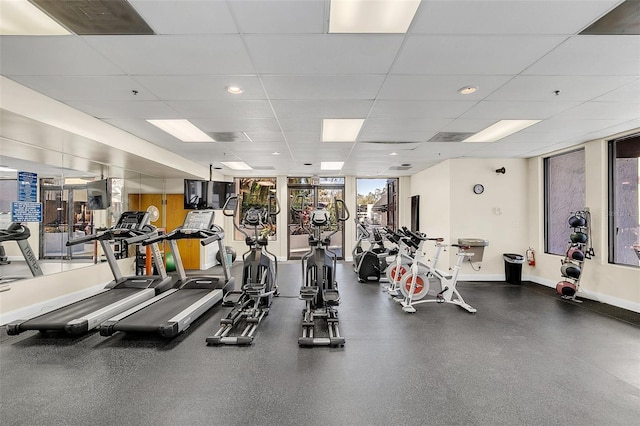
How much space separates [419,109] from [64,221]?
5.92m

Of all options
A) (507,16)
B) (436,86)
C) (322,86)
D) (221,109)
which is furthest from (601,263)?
(221,109)

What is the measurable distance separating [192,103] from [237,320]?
272 cm

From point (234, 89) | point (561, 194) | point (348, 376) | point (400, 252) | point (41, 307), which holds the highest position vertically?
point (234, 89)

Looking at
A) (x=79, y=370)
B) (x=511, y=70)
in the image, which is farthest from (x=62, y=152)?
(x=511, y=70)

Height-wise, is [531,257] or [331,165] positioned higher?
[331,165]

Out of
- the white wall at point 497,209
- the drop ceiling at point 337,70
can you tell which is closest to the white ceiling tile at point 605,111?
the drop ceiling at point 337,70

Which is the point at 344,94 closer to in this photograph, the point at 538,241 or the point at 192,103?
the point at 192,103

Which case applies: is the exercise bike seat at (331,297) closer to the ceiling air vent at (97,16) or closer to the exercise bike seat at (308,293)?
the exercise bike seat at (308,293)

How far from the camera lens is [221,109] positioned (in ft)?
11.7

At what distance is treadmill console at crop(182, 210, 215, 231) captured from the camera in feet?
14.7

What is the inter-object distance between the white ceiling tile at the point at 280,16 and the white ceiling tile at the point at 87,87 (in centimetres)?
158

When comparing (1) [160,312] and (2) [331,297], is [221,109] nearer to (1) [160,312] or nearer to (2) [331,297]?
(1) [160,312]

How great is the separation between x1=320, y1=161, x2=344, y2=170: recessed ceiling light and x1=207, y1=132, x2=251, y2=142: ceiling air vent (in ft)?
8.42

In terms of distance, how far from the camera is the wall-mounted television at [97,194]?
541 centimetres
